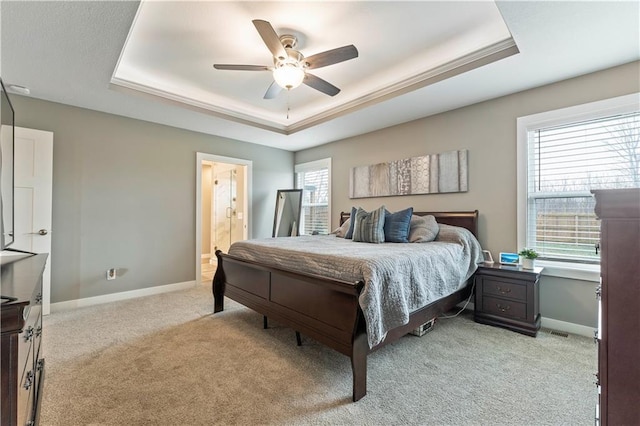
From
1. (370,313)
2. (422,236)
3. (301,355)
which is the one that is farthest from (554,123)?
(301,355)

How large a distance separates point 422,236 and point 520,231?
3.45ft

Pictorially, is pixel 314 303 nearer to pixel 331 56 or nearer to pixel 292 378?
pixel 292 378

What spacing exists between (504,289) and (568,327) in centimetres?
70

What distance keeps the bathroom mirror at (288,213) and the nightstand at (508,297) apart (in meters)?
3.38

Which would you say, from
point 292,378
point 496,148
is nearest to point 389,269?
point 292,378

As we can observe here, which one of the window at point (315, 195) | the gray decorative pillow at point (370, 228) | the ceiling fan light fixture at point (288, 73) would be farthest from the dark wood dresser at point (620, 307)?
the window at point (315, 195)

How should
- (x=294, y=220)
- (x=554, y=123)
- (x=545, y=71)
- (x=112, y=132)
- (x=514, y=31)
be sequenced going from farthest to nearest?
(x=294, y=220), (x=112, y=132), (x=554, y=123), (x=545, y=71), (x=514, y=31)

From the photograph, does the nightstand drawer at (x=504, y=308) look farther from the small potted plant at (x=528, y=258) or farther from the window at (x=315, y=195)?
the window at (x=315, y=195)

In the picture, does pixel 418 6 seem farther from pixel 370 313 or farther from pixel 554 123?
pixel 370 313

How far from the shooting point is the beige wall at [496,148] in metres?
2.76

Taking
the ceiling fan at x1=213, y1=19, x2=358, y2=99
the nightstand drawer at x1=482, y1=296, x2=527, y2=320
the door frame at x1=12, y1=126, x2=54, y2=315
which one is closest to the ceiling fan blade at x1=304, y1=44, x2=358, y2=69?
the ceiling fan at x1=213, y1=19, x2=358, y2=99

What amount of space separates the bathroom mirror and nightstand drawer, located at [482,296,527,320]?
11.3 ft

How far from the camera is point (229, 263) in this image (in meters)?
3.28

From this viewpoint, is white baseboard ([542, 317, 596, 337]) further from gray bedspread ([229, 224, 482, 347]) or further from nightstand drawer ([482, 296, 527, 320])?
gray bedspread ([229, 224, 482, 347])
